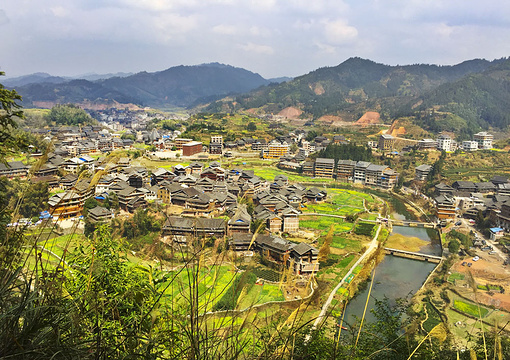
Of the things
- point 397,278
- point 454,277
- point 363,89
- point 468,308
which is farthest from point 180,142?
point 363,89

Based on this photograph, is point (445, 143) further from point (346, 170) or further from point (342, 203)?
point (342, 203)

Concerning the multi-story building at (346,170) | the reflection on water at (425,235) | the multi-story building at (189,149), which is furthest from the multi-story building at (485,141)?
the multi-story building at (189,149)

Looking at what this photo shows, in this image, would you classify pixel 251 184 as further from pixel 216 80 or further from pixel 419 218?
pixel 216 80

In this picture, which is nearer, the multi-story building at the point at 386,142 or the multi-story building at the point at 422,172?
the multi-story building at the point at 422,172

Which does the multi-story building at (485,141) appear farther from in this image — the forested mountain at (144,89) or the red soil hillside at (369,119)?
the forested mountain at (144,89)

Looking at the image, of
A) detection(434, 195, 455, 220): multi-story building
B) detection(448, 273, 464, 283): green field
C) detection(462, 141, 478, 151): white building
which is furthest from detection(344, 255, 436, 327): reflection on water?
detection(462, 141, 478, 151): white building

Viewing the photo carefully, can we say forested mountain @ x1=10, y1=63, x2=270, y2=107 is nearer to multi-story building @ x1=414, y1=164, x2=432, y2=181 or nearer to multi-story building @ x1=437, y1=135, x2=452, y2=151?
multi-story building @ x1=437, y1=135, x2=452, y2=151

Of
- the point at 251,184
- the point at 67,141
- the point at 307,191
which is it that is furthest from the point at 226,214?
the point at 67,141

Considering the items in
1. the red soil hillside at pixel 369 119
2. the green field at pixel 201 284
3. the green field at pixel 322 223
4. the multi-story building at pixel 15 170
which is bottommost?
the green field at pixel 322 223
